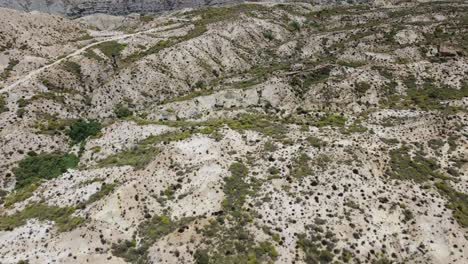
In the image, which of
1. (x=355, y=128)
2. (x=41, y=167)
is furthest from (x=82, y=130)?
(x=355, y=128)

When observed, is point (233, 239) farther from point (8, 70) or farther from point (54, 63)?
point (8, 70)

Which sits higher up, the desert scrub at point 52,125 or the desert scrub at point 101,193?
the desert scrub at point 101,193

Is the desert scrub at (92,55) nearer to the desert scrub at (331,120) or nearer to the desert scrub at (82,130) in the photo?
the desert scrub at (82,130)

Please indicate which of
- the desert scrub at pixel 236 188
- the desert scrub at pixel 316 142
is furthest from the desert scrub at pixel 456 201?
the desert scrub at pixel 236 188

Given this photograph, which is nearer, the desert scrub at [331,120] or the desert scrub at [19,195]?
the desert scrub at [19,195]

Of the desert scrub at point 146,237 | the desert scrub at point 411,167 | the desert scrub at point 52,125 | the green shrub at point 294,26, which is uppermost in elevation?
the desert scrub at point 146,237

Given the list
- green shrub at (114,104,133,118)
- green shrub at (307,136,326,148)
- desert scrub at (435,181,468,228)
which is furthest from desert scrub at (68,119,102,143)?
desert scrub at (435,181,468,228)

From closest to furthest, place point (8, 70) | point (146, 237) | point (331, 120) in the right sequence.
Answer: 1. point (146, 237)
2. point (331, 120)
3. point (8, 70)
